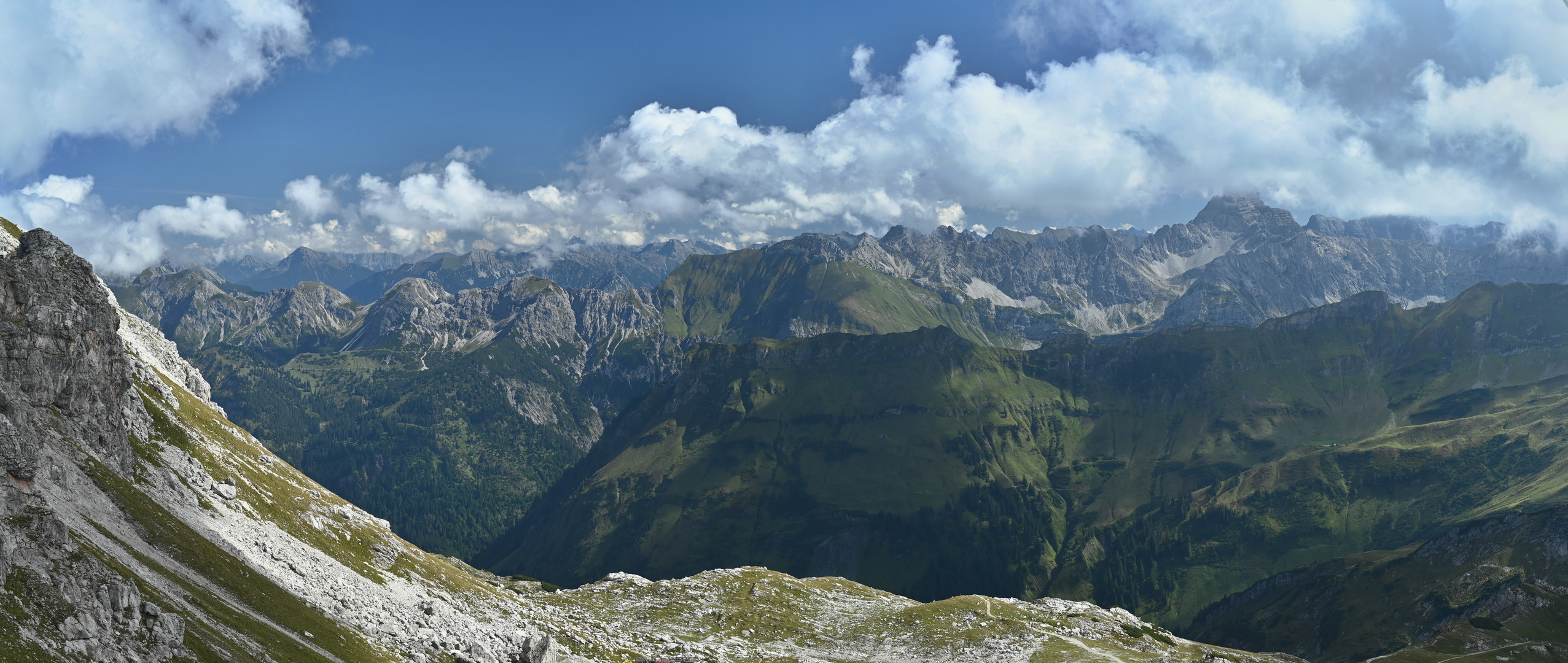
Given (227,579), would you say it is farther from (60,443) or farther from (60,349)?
(60,349)

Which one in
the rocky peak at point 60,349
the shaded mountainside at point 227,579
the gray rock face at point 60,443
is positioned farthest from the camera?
the rocky peak at point 60,349

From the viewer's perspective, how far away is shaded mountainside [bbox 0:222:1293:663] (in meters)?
56.6

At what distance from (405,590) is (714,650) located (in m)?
41.1

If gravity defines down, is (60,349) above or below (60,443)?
above

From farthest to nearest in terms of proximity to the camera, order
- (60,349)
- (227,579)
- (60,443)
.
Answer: (60,349) → (60,443) → (227,579)

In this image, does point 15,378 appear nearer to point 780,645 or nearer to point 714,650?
point 714,650

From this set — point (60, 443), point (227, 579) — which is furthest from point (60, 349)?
point (227, 579)

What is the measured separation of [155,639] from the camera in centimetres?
5544

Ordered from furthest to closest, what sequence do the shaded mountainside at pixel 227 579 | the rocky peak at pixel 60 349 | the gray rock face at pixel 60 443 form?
the rocky peak at pixel 60 349 < the shaded mountainside at pixel 227 579 < the gray rock face at pixel 60 443

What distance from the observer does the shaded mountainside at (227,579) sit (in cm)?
5659

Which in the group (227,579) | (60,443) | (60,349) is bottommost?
(227,579)

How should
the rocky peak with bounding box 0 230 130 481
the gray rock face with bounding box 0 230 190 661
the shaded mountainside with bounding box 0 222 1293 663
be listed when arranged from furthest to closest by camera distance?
1. the rocky peak with bounding box 0 230 130 481
2. the shaded mountainside with bounding box 0 222 1293 663
3. the gray rock face with bounding box 0 230 190 661

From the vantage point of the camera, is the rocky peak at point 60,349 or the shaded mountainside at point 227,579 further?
the rocky peak at point 60,349

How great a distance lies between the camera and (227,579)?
238 feet
